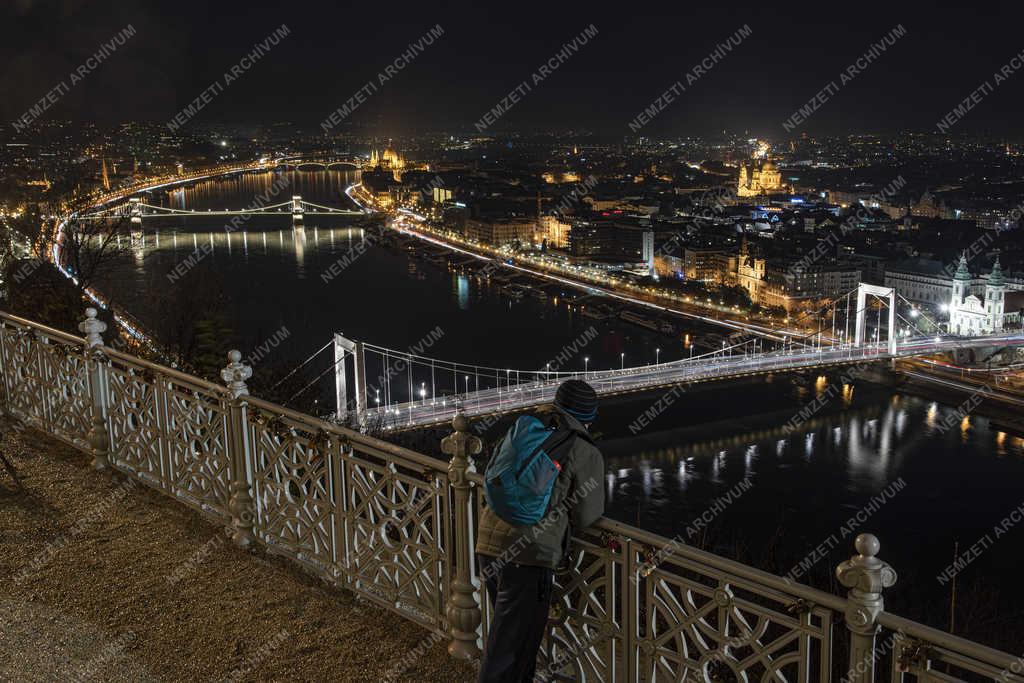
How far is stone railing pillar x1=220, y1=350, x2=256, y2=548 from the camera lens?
4.34 feet

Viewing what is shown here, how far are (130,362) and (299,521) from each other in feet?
Answer: 1.56

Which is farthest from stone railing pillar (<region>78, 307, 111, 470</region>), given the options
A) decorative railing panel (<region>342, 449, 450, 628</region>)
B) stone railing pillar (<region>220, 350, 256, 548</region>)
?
decorative railing panel (<region>342, 449, 450, 628</region>)

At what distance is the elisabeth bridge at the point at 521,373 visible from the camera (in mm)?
8750

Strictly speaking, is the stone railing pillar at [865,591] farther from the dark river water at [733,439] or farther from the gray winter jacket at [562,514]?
the dark river water at [733,439]

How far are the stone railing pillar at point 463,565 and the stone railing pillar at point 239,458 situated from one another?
16.5 inches

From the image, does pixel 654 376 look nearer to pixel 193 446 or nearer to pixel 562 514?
pixel 193 446

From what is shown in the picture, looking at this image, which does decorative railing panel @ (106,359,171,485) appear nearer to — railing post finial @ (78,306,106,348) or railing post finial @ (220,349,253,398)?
railing post finial @ (78,306,106,348)

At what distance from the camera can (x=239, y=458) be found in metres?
1.35

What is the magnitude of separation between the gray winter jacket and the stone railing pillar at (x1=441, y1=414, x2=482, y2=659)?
0.14 meters

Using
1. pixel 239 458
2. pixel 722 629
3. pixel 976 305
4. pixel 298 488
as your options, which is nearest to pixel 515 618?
pixel 722 629

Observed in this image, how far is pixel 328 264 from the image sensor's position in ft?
55.1

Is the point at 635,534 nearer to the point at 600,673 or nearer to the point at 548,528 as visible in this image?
the point at 548,528

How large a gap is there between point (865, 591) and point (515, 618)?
1.12ft

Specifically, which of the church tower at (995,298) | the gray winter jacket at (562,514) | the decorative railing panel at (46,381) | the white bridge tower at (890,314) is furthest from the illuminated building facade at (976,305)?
the gray winter jacket at (562,514)
